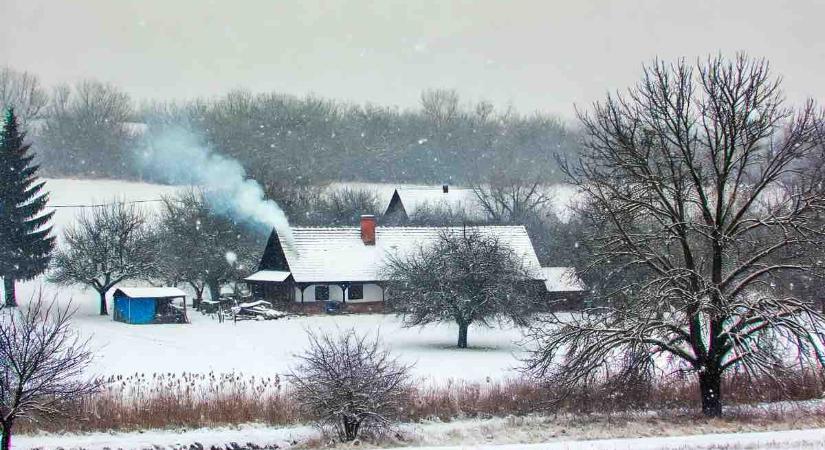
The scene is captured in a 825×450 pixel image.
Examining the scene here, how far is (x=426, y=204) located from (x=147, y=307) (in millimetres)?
32194

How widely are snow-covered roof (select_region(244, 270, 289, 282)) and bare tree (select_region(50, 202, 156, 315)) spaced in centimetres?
551

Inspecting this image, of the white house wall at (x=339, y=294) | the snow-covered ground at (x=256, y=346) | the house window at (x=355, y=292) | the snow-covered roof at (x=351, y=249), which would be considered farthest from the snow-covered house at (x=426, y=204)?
the snow-covered ground at (x=256, y=346)

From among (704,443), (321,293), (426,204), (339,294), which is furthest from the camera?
(426,204)

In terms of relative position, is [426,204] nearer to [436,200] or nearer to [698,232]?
[436,200]

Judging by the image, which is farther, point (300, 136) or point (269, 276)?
point (300, 136)

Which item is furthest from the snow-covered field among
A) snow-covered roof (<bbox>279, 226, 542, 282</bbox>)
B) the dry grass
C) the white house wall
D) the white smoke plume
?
the white smoke plume

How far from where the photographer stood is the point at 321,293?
1924 inches

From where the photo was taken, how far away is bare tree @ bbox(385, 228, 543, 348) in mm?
33812

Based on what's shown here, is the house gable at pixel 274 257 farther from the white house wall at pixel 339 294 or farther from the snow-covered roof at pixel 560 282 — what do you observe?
the snow-covered roof at pixel 560 282

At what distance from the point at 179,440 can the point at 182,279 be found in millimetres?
35870

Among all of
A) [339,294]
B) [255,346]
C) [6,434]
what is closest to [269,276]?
[339,294]

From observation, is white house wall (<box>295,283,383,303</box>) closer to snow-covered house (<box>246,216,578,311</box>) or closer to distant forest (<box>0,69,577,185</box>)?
snow-covered house (<box>246,216,578,311</box>)

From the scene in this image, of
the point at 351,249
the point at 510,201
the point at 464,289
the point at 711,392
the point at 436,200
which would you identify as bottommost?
the point at 711,392

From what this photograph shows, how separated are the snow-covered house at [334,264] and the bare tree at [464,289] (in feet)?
36.5
